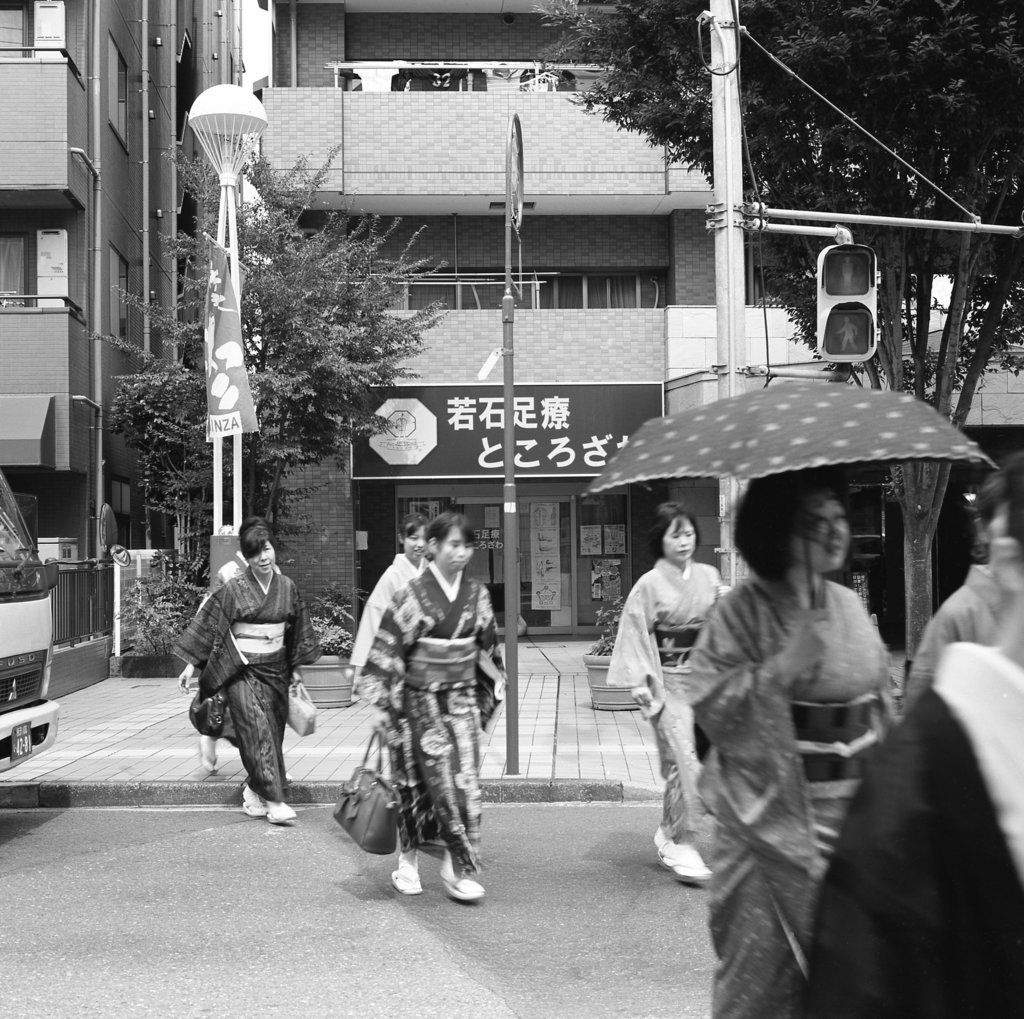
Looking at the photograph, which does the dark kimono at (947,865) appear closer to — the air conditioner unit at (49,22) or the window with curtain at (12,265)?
the window with curtain at (12,265)

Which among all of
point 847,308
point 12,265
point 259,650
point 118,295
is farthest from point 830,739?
point 118,295

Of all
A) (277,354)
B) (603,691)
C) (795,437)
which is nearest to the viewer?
(795,437)

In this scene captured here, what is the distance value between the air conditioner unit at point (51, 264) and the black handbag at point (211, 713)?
9234 millimetres

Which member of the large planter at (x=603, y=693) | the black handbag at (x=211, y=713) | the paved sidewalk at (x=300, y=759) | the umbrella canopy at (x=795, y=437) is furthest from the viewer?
the large planter at (x=603, y=693)

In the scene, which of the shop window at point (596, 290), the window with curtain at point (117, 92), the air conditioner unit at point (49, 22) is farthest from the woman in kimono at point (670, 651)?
the window with curtain at point (117, 92)

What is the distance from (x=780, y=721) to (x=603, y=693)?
8.87 m

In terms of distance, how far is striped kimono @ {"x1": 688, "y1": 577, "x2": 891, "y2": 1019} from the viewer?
245cm

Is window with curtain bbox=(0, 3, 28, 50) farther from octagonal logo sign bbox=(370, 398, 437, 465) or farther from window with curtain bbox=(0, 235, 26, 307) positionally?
octagonal logo sign bbox=(370, 398, 437, 465)

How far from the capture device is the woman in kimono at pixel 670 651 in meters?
5.71

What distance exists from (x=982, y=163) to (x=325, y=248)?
790cm

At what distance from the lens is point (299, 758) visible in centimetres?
884

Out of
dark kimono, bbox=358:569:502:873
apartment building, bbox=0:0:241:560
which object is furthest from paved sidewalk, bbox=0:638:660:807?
apartment building, bbox=0:0:241:560

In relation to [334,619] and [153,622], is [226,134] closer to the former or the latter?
[153,622]

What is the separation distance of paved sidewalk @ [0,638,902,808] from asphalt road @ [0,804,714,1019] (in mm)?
711
